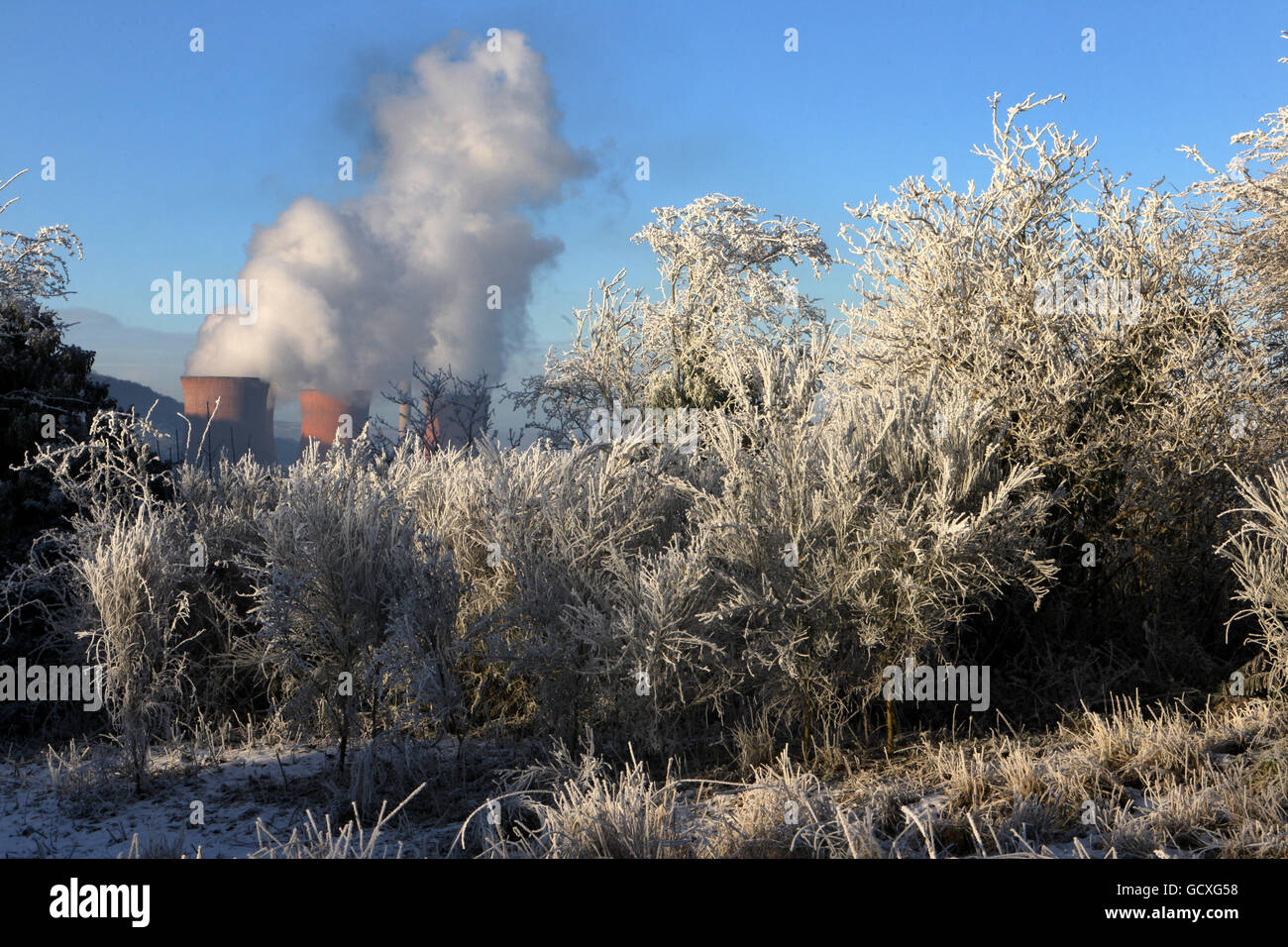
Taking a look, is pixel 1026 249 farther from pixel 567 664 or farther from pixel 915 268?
pixel 567 664

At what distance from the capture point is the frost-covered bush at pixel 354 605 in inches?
208

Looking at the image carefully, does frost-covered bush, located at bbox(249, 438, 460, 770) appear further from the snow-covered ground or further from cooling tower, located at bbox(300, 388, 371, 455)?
cooling tower, located at bbox(300, 388, 371, 455)

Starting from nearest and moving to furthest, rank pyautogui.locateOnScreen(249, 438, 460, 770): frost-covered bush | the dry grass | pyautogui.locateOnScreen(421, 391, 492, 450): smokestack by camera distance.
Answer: the dry grass < pyautogui.locateOnScreen(249, 438, 460, 770): frost-covered bush < pyautogui.locateOnScreen(421, 391, 492, 450): smokestack

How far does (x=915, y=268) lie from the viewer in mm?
7727

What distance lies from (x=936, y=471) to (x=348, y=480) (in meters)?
3.80

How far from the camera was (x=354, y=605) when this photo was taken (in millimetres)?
5414

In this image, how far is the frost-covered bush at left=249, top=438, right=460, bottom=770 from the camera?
529 centimetres

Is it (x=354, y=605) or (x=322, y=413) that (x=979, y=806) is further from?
(x=322, y=413)

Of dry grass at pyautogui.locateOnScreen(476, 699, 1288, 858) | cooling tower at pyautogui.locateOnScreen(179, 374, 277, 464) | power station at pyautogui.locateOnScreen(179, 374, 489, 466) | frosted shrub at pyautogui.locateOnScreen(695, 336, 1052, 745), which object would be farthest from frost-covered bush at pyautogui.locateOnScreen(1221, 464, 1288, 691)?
cooling tower at pyautogui.locateOnScreen(179, 374, 277, 464)

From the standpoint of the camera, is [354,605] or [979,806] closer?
[979,806]

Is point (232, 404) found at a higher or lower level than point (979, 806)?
higher

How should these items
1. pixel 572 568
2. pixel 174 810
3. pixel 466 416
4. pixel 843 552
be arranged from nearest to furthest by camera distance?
pixel 174 810 → pixel 843 552 → pixel 572 568 → pixel 466 416

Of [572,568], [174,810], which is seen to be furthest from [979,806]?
[174,810]
